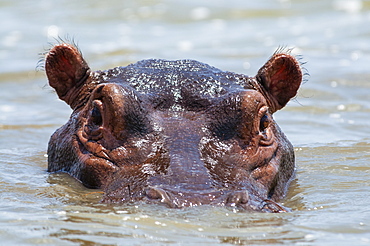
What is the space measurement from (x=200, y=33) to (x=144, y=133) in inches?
596

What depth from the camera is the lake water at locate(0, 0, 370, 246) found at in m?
Answer: 5.18

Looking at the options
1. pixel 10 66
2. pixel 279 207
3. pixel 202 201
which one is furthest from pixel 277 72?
pixel 10 66

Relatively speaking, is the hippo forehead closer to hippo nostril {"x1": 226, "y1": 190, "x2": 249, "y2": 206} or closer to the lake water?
the lake water

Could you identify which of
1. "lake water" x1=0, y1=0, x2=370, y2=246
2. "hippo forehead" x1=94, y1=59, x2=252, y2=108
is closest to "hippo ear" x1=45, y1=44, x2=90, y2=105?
"hippo forehead" x1=94, y1=59, x2=252, y2=108

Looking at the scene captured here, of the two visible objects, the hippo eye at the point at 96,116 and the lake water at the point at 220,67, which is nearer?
the lake water at the point at 220,67

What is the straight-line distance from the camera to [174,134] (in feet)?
20.4

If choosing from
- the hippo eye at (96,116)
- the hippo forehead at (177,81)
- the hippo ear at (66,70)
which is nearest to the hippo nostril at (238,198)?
the hippo forehead at (177,81)

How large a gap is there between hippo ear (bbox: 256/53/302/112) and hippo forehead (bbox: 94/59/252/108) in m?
0.25

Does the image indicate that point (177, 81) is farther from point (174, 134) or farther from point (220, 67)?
point (220, 67)

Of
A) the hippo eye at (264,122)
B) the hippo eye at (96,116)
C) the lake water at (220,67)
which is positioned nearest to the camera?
the lake water at (220,67)

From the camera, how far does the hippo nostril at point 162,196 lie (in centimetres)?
523

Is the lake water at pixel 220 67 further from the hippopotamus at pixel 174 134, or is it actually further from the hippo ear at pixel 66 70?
the hippo ear at pixel 66 70

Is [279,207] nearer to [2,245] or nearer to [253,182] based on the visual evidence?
[253,182]

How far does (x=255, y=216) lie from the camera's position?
539 centimetres
